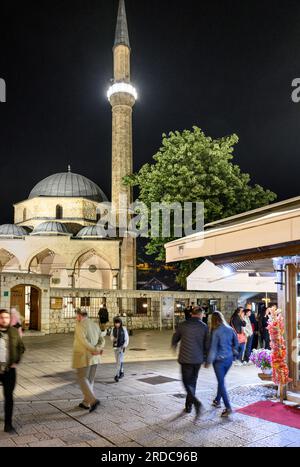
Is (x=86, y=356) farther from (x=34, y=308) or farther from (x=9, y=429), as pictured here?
(x=34, y=308)

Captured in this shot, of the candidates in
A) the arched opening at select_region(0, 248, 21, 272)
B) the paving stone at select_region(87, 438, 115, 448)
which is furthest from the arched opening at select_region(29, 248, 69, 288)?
the paving stone at select_region(87, 438, 115, 448)

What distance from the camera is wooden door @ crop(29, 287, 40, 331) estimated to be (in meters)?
20.0

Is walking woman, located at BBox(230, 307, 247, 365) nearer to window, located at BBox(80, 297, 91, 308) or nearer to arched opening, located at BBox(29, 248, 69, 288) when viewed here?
Result: window, located at BBox(80, 297, 91, 308)

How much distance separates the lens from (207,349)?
6.02 m

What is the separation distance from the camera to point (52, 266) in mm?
35312

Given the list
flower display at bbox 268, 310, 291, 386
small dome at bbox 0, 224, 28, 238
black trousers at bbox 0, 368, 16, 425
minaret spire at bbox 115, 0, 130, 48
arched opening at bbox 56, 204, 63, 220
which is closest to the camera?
black trousers at bbox 0, 368, 16, 425

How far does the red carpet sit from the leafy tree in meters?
12.0

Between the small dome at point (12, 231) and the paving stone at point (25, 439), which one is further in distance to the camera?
the small dome at point (12, 231)

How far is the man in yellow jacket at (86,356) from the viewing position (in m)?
6.25

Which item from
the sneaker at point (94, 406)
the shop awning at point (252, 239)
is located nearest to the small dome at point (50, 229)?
the shop awning at point (252, 239)

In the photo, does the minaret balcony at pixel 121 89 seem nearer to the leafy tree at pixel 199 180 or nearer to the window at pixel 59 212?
the window at pixel 59 212

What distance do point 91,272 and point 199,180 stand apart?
66.3ft

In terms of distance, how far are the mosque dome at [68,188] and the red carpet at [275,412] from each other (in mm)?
37322
